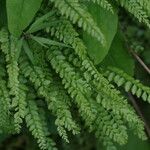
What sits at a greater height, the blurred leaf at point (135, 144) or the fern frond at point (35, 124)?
the fern frond at point (35, 124)

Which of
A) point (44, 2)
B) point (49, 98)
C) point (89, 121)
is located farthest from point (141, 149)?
point (44, 2)

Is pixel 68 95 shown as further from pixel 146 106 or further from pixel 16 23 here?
pixel 146 106

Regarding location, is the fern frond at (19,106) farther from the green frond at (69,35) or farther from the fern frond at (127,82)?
the fern frond at (127,82)

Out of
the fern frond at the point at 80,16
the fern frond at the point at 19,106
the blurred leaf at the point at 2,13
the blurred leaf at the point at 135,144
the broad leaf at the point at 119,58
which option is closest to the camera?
the fern frond at the point at 80,16

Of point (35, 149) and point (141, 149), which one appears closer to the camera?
point (141, 149)

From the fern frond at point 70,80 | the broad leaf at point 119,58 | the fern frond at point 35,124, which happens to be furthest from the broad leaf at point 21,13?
the broad leaf at point 119,58

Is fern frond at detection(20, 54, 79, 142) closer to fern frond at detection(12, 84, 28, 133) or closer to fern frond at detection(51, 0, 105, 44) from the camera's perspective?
fern frond at detection(12, 84, 28, 133)
